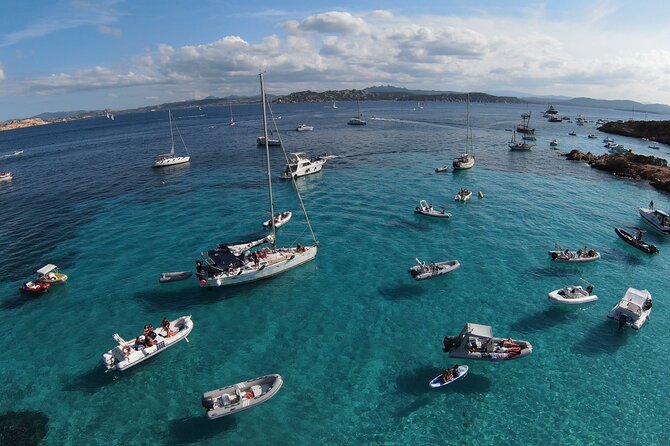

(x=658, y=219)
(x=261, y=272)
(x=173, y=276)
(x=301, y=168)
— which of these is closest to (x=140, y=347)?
(x=173, y=276)

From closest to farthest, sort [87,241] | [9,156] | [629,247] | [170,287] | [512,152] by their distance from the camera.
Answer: [170,287]
[629,247]
[87,241]
[512,152]
[9,156]

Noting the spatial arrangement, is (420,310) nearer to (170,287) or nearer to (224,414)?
(224,414)

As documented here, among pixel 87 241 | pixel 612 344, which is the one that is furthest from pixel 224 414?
pixel 87 241

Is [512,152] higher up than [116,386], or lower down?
higher up

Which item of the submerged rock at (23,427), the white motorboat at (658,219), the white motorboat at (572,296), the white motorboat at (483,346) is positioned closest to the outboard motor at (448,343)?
the white motorboat at (483,346)

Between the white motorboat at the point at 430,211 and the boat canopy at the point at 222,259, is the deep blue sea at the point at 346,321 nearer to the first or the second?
the white motorboat at the point at 430,211

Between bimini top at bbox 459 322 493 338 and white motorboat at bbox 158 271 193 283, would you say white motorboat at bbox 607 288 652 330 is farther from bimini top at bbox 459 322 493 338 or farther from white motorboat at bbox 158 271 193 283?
white motorboat at bbox 158 271 193 283
